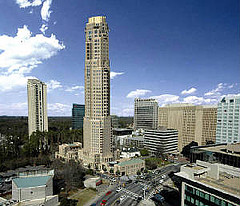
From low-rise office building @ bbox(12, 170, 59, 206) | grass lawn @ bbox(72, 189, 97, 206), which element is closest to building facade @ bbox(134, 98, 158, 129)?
grass lawn @ bbox(72, 189, 97, 206)

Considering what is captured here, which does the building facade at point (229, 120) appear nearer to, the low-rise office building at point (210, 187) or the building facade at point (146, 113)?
the low-rise office building at point (210, 187)

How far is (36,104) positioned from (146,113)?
10307 centimetres

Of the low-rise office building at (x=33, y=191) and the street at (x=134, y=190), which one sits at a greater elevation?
the low-rise office building at (x=33, y=191)

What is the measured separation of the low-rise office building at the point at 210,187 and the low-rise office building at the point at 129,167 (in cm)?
3992

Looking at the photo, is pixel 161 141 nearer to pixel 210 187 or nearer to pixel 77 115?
pixel 210 187

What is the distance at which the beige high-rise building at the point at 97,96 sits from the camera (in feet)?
273

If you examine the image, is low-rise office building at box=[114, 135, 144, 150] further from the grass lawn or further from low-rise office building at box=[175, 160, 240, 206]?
low-rise office building at box=[175, 160, 240, 206]

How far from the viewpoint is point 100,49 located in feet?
281

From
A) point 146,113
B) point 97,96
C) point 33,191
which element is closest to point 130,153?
point 97,96

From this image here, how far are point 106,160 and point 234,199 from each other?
216 feet

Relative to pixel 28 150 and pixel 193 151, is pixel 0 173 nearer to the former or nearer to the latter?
pixel 28 150

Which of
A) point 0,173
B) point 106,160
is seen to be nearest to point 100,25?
point 106,160

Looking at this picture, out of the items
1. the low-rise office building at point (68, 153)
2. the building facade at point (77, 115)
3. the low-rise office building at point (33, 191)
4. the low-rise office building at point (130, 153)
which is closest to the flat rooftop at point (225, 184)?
the low-rise office building at point (33, 191)

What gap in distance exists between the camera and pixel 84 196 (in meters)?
52.0
